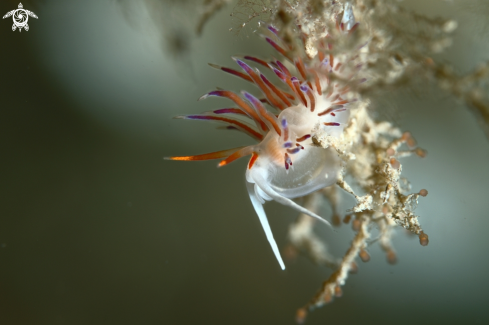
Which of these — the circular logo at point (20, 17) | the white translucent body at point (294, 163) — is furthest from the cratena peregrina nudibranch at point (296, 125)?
the circular logo at point (20, 17)

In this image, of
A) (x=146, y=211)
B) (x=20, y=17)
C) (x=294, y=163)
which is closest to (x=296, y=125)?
(x=294, y=163)

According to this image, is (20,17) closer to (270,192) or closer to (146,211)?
(146,211)

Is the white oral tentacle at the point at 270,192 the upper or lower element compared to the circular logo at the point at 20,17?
lower

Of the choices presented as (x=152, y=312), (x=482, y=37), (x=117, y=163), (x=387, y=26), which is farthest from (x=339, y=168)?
(x=117, y=163)

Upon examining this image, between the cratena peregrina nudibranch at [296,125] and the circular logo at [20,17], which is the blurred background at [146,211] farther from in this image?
the cratena peregrina nudibranch at [296,125]

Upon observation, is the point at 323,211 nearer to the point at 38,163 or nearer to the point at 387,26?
the point at 387,26
